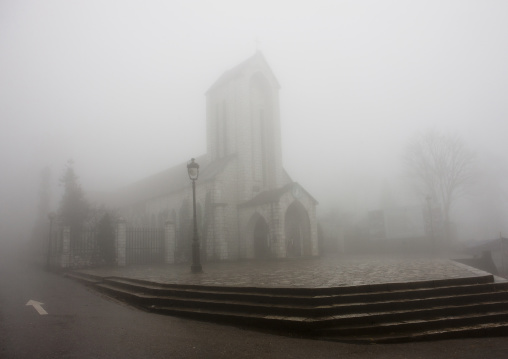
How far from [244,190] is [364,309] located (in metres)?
21.1

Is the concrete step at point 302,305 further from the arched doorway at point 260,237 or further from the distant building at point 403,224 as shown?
the distant building at point 403,224

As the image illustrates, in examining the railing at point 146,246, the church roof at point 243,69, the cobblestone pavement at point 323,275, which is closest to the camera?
the cobblestone pavement at point 323,275

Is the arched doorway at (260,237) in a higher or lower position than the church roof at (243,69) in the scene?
lower

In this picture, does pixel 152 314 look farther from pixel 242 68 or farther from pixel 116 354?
pixel 242 68

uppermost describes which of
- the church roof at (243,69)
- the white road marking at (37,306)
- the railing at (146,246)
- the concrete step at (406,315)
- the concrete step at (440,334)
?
the church roof at (243,69)

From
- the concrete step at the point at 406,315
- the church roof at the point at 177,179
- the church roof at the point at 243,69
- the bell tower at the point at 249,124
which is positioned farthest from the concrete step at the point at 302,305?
the church roof at the point at 243,69

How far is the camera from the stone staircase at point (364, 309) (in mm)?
6828

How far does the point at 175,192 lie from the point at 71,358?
27.5 m

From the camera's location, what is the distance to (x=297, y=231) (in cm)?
2750

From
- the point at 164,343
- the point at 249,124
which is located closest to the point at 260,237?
the point at 249,124

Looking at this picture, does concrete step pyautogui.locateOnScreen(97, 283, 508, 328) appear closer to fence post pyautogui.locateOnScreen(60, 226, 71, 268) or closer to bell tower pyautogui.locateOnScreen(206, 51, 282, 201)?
fence post pyautogui.locateOnScreen(60, 226, 71, 268)

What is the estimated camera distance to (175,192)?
32.5 meters

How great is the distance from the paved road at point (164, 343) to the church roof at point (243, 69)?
81.1ft

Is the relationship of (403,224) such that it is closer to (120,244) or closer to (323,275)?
(120,244)
